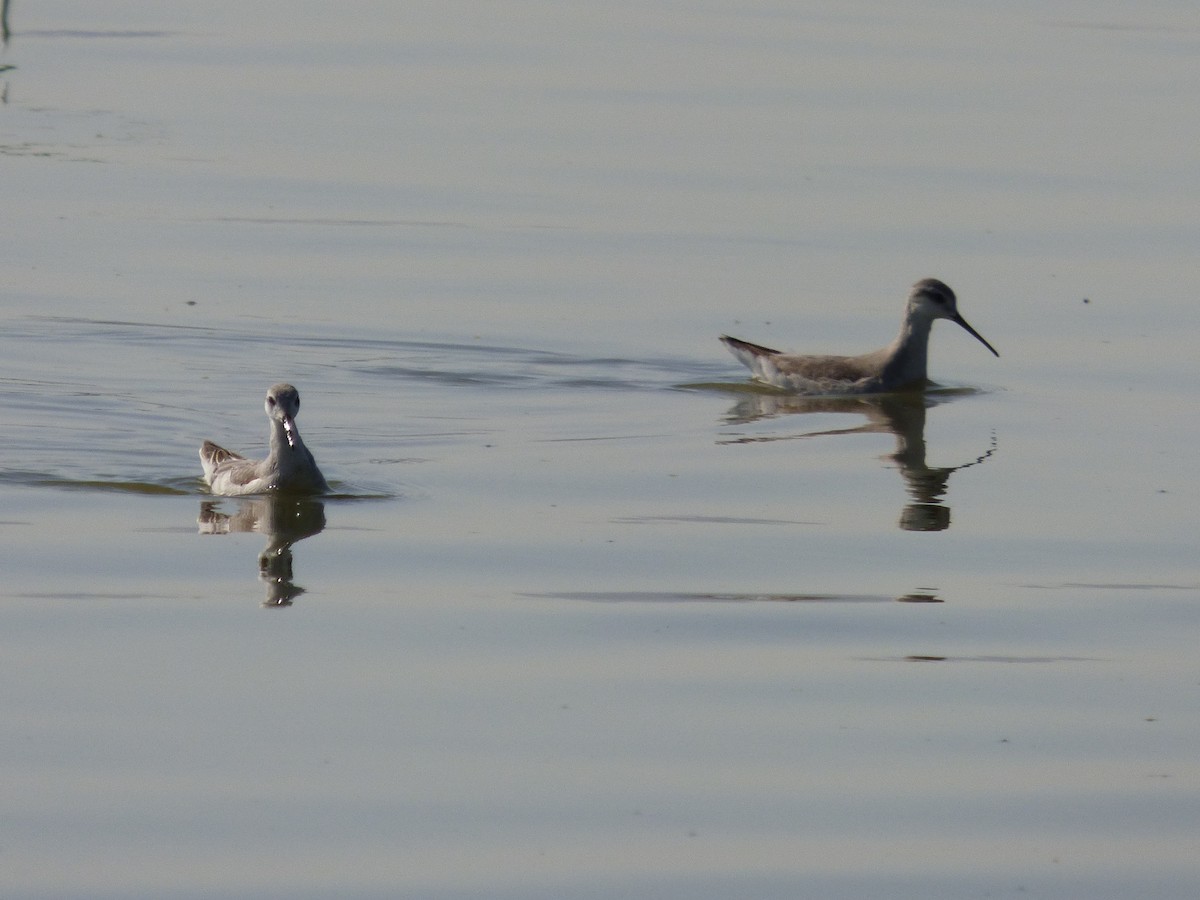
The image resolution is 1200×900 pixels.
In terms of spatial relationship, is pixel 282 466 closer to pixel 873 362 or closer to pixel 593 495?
pixel 593 495

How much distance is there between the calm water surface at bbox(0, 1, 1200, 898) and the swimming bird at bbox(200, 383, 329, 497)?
0.50 ft

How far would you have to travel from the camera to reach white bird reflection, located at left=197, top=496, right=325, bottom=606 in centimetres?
1114

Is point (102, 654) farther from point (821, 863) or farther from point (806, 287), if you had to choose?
point (806, 287)

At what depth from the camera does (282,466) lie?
13.1 metres

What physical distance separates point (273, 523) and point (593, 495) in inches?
70.0

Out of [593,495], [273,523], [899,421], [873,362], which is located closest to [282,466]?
[273,523]

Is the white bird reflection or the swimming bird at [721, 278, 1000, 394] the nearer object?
the white bird reflection

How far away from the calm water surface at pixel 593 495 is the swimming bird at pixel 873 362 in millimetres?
191

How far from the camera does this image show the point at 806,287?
63.6 ft

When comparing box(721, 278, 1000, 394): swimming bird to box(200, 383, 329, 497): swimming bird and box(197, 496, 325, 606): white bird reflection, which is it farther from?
box(197, 496, 325, 606): white bird reflection

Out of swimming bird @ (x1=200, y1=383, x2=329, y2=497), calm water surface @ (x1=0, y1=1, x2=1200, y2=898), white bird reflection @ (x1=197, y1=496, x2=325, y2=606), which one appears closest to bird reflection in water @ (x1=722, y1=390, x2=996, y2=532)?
calm water surface @ (x1=0, y1=1, x2=1200, y2=898)

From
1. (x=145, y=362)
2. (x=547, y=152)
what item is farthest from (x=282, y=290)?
(x=547, y=152)

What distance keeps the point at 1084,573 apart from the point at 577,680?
10.5 ft

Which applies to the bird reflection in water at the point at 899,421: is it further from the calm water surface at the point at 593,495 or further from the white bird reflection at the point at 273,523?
the white bird reflection at the point at 273,523
